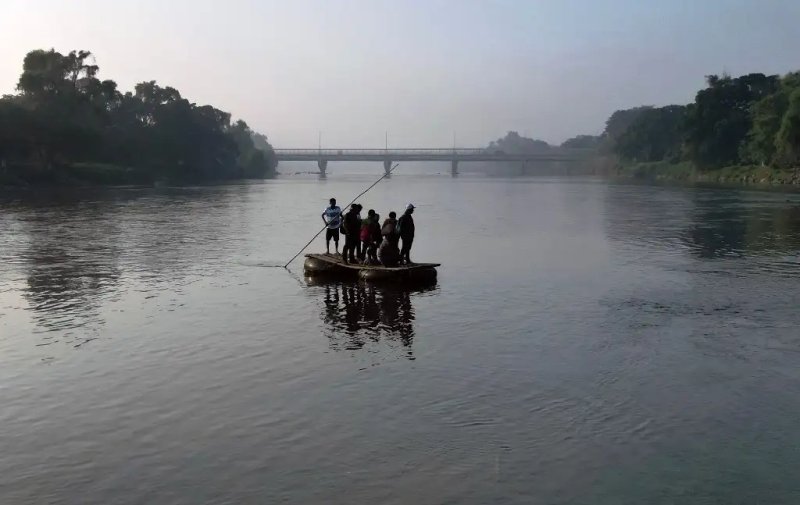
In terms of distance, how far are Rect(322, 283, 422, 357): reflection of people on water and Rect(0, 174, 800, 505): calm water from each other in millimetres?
106

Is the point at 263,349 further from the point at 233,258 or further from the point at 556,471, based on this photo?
the point at 233,258

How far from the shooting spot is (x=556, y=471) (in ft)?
31.3

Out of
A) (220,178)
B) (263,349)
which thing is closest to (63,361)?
(263,349)

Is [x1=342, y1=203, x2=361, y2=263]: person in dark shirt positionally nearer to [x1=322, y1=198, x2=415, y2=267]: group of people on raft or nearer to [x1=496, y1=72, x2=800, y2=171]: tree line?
[x1=322, y1=198, x2=415, y2=267]: group of people on raft

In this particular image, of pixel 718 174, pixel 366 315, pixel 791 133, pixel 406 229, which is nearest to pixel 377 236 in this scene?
pixel 406 229

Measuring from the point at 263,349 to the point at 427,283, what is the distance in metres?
8.51

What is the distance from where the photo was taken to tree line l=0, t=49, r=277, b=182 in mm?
99750

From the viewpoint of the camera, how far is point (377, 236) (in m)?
24.2

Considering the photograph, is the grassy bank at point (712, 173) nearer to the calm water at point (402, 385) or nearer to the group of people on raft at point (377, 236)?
the calm water at point (402, 385)

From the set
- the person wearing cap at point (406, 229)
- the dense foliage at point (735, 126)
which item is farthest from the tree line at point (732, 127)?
the person wearing cap at point (406, 229)

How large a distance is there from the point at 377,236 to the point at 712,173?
4803 inches

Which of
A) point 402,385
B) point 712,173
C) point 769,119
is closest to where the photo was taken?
point 402,385

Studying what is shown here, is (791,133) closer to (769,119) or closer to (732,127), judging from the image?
(769,119)

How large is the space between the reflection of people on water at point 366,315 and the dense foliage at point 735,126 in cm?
8967
